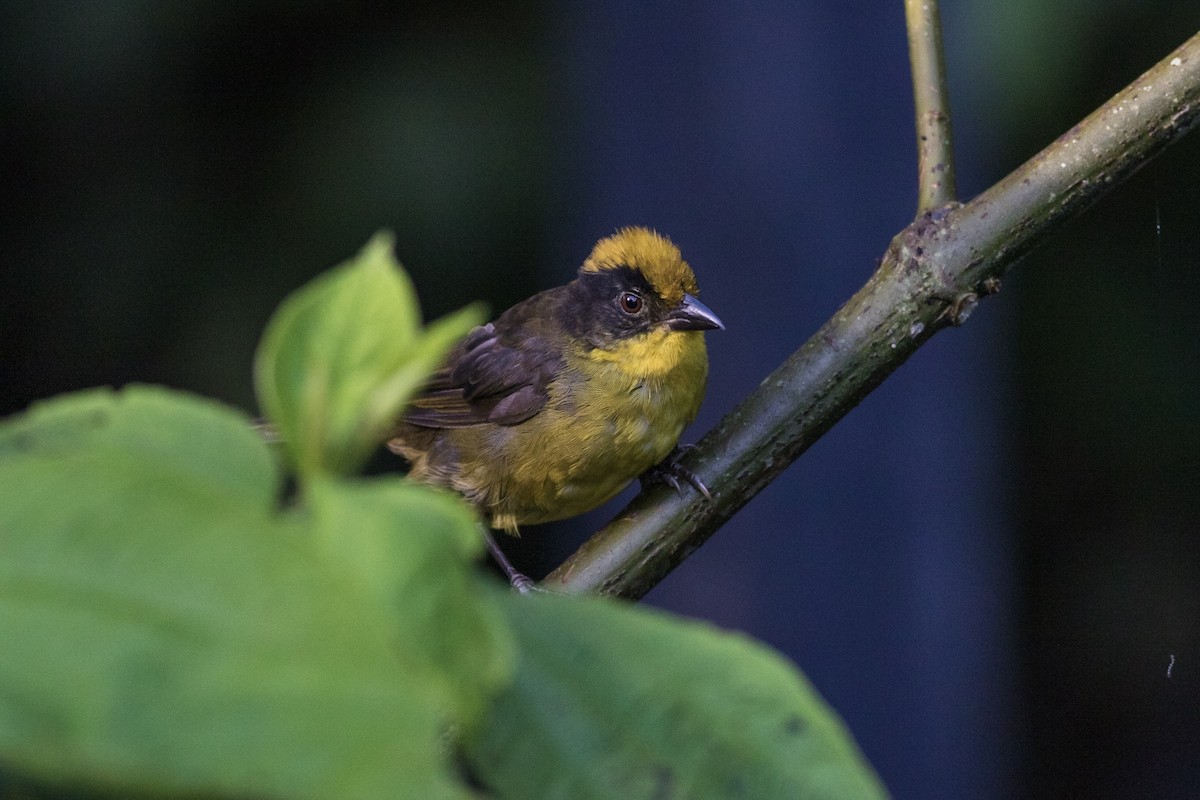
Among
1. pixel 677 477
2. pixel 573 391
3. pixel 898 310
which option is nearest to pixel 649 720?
pixel 898 310

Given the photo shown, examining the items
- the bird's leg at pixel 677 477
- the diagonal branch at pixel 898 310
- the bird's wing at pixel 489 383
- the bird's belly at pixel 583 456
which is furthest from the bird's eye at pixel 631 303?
the diagonal branch at pixel 898 310

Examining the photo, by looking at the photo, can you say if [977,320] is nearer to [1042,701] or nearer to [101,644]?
[1042,701]

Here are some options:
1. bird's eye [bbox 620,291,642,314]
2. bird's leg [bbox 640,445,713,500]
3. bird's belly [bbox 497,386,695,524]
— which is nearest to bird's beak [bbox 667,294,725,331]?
bird's eye [bbox 620,291,642,314]

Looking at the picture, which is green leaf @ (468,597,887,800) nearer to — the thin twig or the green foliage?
the green foliage

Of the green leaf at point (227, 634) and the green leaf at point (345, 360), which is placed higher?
the green leaf at point (345, 360)

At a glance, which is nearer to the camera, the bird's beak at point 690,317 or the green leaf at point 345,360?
the green leaf at point 345,360

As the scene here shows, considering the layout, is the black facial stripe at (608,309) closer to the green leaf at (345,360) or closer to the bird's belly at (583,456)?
the bird's belly at (583,456)

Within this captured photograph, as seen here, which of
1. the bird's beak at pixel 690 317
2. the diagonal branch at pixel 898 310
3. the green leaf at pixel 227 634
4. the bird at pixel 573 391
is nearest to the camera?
the green leaf at pixel 227 634

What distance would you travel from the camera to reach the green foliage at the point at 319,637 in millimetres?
404

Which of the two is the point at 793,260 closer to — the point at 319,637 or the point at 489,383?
the point at 489,383

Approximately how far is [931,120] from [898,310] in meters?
0.28

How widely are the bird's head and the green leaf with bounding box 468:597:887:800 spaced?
10.3 feet

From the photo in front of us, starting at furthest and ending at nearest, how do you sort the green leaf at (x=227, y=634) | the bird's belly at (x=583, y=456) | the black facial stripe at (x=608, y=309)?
1. the black facial stripe at (x=608, y=309)
2. the bird's belly at (x=583, y=456)
3. the green leaf at (x=227, y=634)

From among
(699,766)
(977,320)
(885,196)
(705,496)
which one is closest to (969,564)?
(977,320)
